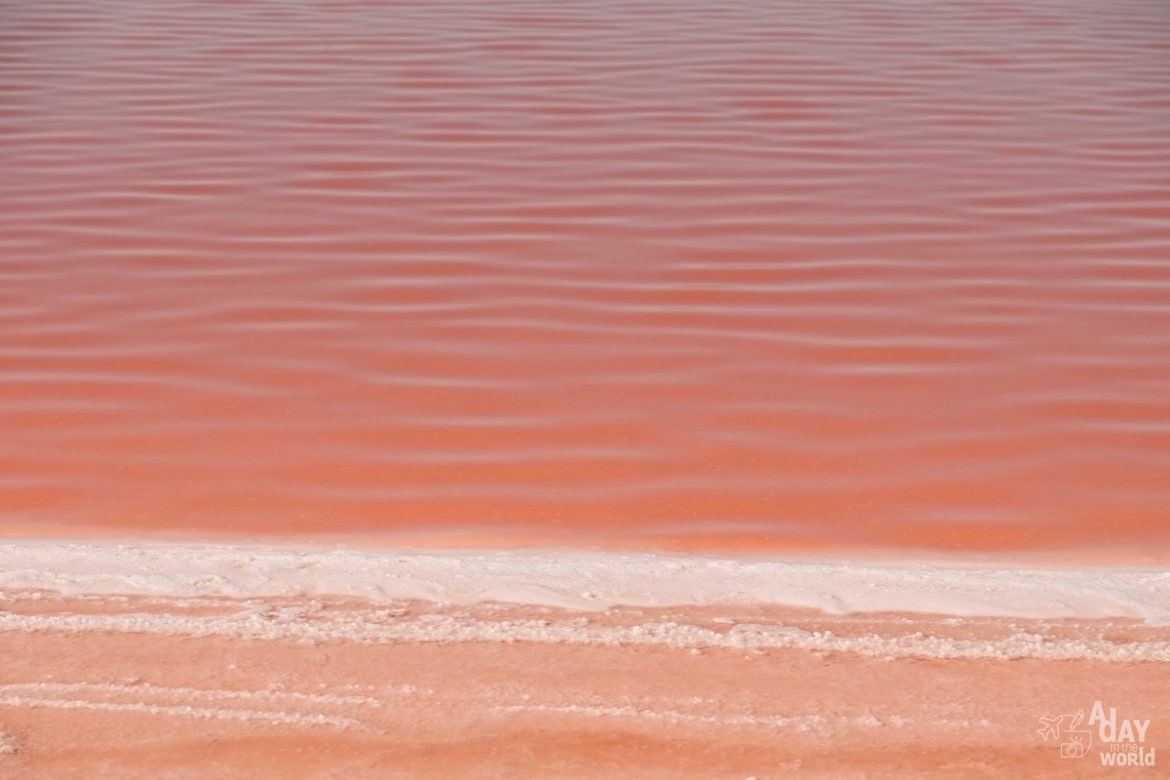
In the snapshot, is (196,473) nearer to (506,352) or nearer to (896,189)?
(506,352)

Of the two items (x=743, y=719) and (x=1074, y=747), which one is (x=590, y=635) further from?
(x=1074, y=747)

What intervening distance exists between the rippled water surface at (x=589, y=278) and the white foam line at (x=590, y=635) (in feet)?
1.89

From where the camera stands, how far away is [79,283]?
15.9ft

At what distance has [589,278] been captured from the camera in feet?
16.0

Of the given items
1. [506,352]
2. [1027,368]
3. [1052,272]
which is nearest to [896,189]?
[1052,272]

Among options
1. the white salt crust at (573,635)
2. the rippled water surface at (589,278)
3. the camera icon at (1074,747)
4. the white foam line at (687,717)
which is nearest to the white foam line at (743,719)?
the white foam line at (687,717)

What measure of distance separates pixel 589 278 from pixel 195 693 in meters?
2.48

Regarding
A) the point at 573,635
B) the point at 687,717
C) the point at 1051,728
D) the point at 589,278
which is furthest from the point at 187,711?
the point at 589,278

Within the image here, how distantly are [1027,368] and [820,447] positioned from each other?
0.79 meters

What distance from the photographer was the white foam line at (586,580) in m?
2.97

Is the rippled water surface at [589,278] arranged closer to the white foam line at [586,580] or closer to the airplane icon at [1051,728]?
the white foam line at [586,580]

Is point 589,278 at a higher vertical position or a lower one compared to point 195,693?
higher

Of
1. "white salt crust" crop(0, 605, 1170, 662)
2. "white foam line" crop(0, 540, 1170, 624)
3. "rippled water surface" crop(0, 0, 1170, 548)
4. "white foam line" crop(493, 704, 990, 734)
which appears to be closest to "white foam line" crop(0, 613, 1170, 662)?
"white salt crust" crop(0, 605, 1170, 662)

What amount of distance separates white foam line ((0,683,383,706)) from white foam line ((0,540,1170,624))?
36 cm
